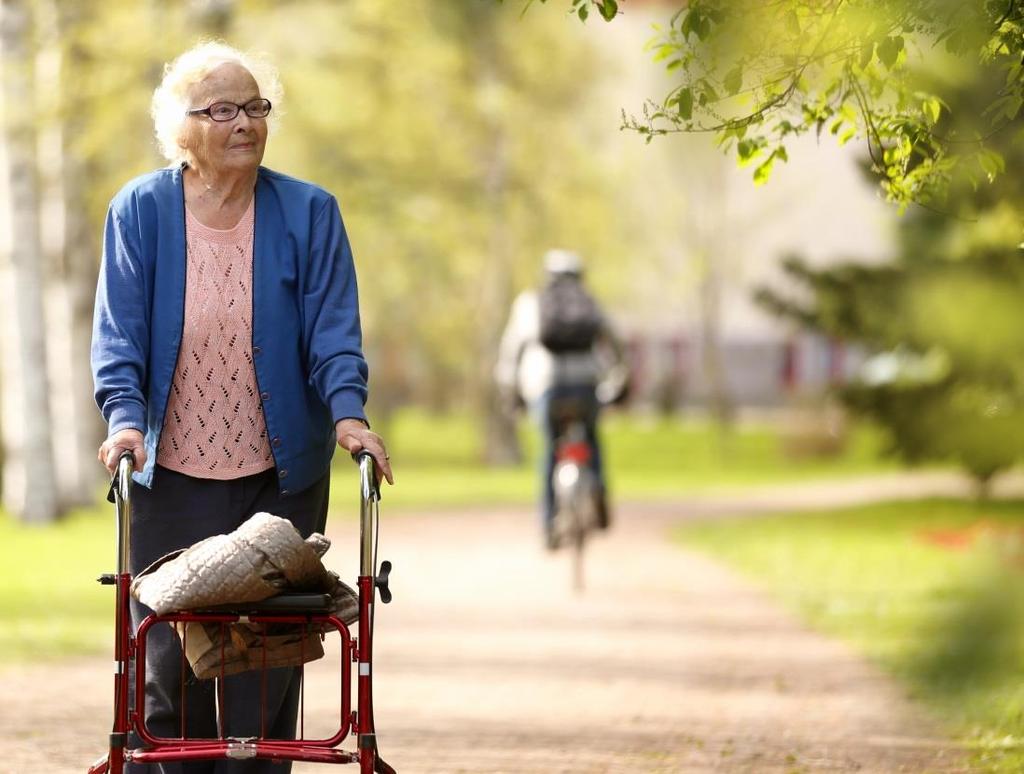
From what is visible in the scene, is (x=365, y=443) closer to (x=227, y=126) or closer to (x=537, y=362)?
(x=227, y=126)

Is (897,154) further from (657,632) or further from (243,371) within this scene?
(657,632)

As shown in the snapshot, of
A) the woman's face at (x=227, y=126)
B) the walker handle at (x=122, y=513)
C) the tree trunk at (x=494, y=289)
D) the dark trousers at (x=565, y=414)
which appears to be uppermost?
the tree trunk at (x=494, y=289)

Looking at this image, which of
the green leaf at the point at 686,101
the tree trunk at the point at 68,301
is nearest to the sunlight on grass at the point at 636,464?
the tree trunk at the point at 68,301

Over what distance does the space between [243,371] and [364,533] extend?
0.60m

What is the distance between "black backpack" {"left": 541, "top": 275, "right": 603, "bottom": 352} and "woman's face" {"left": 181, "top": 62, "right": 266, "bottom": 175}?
798 cm

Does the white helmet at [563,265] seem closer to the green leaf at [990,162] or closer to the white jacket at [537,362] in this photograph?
the white jacket at [537,362]

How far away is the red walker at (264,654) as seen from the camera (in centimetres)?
370

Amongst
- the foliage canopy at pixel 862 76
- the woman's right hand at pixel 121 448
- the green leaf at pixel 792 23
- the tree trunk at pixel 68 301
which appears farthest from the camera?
the tree trunk at pixel 68 301

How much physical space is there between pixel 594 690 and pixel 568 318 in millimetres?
4733

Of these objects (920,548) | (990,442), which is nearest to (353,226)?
(920,548)

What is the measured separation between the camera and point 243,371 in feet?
13.6

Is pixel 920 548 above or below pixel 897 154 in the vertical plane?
below

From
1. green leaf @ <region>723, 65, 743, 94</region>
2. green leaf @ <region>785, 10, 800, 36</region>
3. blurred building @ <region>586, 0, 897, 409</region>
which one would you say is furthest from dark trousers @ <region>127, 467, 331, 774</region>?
blurred building @ <region>586, 0, 897, 409</region>

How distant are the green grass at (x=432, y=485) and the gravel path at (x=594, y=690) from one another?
1.75m
